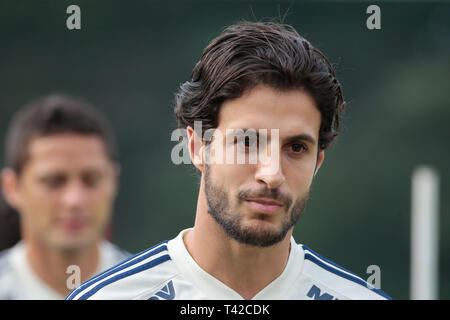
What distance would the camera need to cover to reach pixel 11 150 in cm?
689

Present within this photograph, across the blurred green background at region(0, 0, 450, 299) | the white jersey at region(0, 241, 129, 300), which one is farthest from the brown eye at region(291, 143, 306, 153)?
the blurred green background at region(0, 0, 450, 299)

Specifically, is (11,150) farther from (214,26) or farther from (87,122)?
(214,26)

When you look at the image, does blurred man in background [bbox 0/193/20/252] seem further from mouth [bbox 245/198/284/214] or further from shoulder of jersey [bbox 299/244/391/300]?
mouth [bbox 245/198/284/214]

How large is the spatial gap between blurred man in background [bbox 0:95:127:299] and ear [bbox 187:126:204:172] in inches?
99.5

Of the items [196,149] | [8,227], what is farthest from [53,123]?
[196,149]

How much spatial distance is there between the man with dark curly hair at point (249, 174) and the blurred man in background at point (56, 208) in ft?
8.07

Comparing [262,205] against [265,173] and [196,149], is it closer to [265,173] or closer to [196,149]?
[265,173]

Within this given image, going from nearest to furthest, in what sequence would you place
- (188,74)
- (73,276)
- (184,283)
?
1. (184,283)
2. (73,276)
3. (188,74)

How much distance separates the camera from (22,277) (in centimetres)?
611

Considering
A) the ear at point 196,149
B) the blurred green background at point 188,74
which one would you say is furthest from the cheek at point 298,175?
the blurred green background at point 188,74

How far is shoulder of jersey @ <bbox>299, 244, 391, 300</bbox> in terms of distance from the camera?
11.3ft

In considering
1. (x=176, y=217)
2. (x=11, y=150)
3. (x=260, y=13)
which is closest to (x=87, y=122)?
(x=11, y=150)

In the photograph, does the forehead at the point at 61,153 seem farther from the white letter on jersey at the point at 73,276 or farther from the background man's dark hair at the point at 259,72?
the background man's dark hair at the point at 259,72

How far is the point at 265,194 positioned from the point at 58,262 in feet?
11.7
